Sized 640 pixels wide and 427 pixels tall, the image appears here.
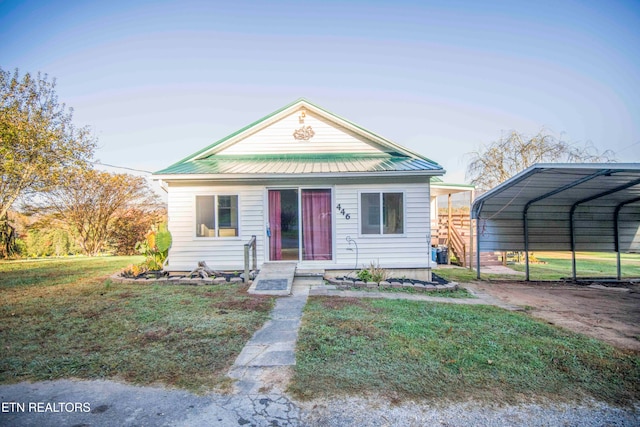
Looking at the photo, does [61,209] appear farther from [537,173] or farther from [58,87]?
[537,173]

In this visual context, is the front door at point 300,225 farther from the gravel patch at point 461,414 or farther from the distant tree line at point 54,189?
the distant tree line at point 54,189

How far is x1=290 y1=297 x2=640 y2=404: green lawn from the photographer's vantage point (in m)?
3.11

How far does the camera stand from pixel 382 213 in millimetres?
9289

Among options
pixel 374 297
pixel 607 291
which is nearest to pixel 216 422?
pixel 374 297

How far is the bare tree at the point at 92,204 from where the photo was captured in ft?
52.8

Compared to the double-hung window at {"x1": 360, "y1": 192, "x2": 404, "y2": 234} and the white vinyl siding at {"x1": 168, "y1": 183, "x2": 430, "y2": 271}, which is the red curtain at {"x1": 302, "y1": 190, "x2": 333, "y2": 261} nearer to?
the white vinyl siding at {"x1": 168, "y1": 183, "x2": 430, "y2": 271}

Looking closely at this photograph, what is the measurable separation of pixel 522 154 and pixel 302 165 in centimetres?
1553

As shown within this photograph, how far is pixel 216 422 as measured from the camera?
2617 millimetres

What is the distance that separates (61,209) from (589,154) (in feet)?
95.2

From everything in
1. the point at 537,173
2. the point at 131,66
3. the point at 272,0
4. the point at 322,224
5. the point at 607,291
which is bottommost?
the point at 607,291

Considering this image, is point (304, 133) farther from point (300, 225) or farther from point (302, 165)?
point (300, 225)

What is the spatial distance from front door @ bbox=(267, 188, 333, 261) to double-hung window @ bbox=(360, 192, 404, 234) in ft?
3.33

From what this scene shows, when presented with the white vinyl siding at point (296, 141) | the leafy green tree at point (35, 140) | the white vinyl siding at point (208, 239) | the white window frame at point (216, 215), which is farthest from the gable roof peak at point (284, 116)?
the leafy green tree at point (35, 140)

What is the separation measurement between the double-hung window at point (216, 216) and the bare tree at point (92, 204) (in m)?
9.72
